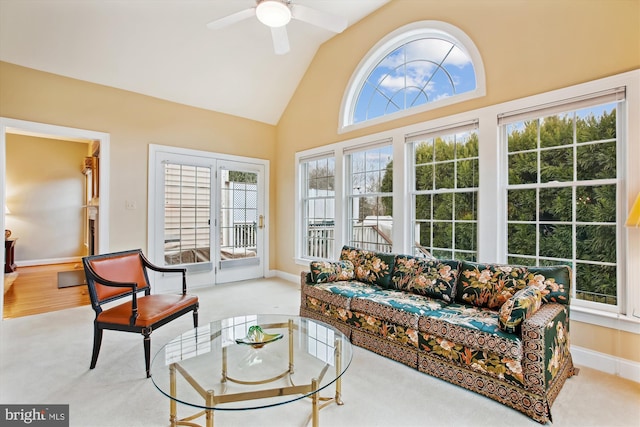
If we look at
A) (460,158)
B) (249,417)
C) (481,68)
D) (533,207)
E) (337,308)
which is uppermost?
(481,68)

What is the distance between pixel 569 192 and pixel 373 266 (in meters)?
1.89

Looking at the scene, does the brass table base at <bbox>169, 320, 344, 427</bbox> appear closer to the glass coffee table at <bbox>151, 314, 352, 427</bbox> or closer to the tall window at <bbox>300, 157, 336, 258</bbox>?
the glass coffee table at <bbox>151, 314, 352, 427</bbox>

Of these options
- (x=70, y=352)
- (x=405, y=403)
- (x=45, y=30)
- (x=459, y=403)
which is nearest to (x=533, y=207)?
(x=459, y=403)

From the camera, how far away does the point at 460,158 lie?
3365 mm

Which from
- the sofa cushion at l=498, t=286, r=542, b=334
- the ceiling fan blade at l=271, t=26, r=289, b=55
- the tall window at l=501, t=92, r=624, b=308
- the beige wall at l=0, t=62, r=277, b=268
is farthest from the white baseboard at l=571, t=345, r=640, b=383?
the beige wall at l=0, t=62, r=277, b=268

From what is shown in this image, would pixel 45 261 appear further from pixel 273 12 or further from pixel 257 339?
pixel 273 12

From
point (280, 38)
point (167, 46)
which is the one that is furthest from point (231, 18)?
point (167, 46)

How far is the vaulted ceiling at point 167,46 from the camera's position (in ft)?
11.3

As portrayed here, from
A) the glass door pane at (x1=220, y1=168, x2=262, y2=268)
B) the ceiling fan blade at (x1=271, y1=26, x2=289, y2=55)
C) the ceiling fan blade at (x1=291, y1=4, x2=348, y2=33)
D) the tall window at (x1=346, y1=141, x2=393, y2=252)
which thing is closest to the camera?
the ceiling fan blade at (x1=291, y1=4, x2=348, y2=33)

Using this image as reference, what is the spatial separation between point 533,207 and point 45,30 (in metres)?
5.47

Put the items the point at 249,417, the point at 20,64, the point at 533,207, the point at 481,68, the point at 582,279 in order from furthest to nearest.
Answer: the point at 20,64
the point at 481,68
the point at 533,207
the point at 582,279
the point at 249,417

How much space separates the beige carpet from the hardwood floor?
1.12 metres

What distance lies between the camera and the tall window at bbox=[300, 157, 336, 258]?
4.95 meters

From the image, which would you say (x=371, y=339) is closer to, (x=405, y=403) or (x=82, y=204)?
(x=405, y=403)
